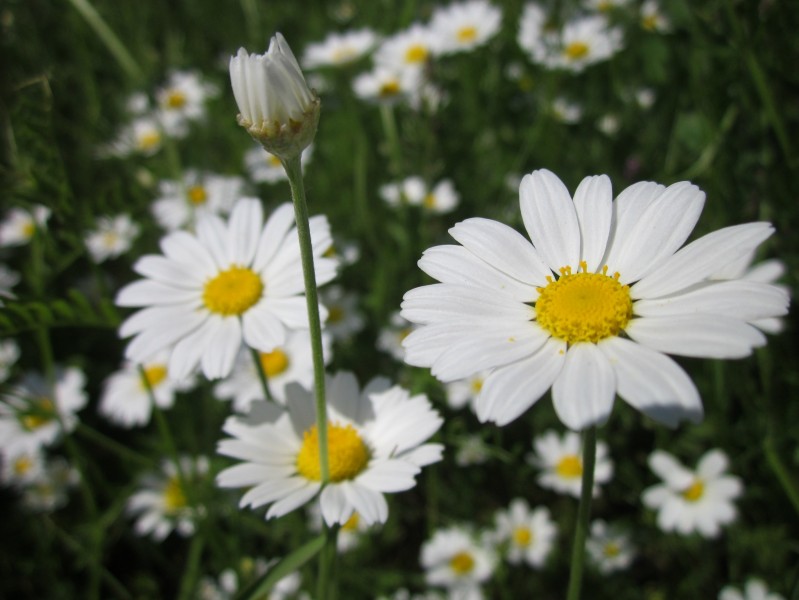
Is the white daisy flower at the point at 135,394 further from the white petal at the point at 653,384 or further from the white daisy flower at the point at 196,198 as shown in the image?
the white petal at the point at 653,384

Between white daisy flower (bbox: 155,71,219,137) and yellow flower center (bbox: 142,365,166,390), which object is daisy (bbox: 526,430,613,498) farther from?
white daisy flower (bbox: 155,71,219,137)

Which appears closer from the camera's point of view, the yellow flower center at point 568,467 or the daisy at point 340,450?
the daisy at point 340,450

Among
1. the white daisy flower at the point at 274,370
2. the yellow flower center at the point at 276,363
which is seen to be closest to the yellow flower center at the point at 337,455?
the white daisy flower at the point at 274,370

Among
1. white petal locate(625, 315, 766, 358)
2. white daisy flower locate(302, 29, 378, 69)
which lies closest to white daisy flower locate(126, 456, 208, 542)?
white petal locate(625, 315, 766, 358)

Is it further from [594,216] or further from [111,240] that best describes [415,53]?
[594,216]

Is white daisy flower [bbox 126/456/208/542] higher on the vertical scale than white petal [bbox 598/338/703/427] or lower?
higher

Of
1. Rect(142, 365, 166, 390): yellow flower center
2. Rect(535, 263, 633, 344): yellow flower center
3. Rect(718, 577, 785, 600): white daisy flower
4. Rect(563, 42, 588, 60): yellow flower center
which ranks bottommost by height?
Answer: Rect(718, 577, 785, 600): white daisy flower
